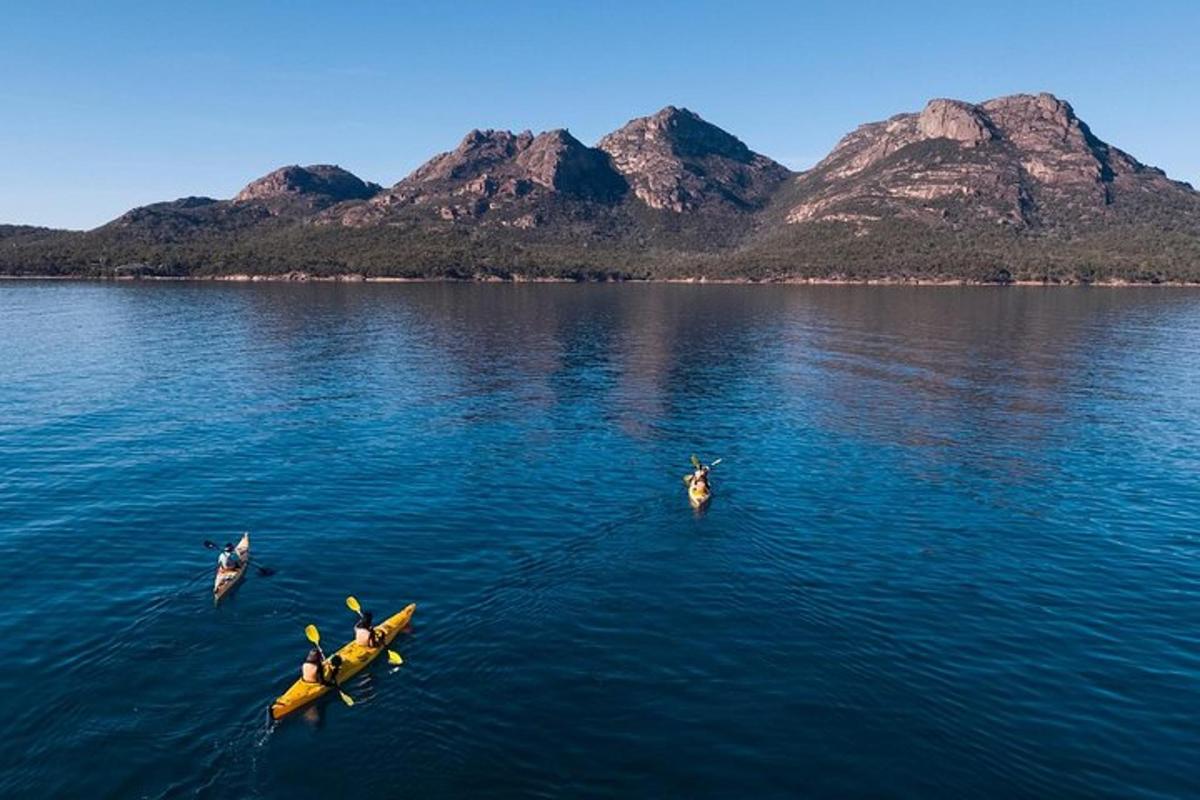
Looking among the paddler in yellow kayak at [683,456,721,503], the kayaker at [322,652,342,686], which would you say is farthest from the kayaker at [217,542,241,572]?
the paddler in yellow kayak at [683,456,721,503]

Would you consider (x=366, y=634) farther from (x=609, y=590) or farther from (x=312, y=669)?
(x=609, y=590)

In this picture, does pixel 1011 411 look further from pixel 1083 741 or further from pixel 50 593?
pixel 50 593

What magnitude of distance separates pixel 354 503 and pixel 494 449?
594 inches

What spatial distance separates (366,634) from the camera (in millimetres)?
29531

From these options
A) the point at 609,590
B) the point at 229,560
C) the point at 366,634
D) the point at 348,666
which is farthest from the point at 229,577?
the point at 609,590

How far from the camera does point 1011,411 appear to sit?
247 feet

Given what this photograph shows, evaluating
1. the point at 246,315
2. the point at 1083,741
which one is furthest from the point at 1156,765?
the point at 246,315

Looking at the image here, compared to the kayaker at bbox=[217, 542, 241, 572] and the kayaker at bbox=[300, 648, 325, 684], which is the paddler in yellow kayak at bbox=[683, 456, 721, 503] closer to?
the kayaker at bbox=[300, 648, 325, 684]

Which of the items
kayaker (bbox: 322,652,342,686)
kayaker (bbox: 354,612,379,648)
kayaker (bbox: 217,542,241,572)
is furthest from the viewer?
kayaker (bbox: 217,542,241,572)

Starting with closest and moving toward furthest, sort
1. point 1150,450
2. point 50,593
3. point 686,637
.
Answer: point 686,637 → point 50,593 → point 1150,450

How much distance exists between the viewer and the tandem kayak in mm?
35031

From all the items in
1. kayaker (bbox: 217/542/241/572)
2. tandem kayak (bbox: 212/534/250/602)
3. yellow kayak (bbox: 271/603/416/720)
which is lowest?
yellow kayak (bbox: 271/603/416/720)

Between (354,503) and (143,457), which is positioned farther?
(143,457)

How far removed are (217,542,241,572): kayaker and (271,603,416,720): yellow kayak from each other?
9.27 meters
